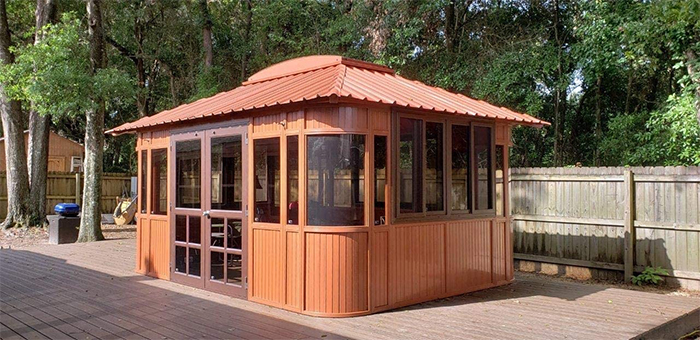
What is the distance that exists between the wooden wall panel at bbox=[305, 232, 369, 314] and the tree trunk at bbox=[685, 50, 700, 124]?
6.11 meters

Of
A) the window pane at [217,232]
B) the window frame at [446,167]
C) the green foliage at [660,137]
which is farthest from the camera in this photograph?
the green foliage at [660,137]

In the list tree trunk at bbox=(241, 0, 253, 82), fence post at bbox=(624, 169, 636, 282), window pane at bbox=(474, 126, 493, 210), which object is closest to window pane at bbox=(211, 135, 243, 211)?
window pane at bbox=(474, 126, 493, 210)

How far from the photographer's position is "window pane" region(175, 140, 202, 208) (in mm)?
6996

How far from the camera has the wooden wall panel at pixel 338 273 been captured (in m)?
5.45

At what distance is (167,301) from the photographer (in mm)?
6195

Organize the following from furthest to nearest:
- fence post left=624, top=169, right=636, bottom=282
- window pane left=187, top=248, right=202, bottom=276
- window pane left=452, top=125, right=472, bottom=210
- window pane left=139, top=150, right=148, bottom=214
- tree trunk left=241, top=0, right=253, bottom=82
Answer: tree trunk left=241, top=0, right=253, bottom=82, window pane left=139, top=150, right=148, bottom=214, fence post left=624, top=169, right=636, bottom=282, window pane left=187, top=248, right=202, bottom=276, window pane left=452, top=125, right=472, bottom=210

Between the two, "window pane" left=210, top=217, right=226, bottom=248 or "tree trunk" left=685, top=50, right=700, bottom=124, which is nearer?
"window pane" left=210, top=217, right=226, bottom=248

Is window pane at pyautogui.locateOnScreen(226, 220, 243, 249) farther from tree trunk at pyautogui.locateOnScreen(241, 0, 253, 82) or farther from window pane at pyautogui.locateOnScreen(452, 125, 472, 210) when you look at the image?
tree trunk at pyautogui.locateOnScreen(241, 0, 253, 82)

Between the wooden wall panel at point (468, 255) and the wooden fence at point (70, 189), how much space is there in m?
13.9

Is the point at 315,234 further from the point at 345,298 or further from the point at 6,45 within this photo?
the point at 6,45

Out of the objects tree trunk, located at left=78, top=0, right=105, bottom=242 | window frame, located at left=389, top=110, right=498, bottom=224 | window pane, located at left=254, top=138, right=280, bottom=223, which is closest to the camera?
window frame, located at left=389, top=110, right=498, bottom=224

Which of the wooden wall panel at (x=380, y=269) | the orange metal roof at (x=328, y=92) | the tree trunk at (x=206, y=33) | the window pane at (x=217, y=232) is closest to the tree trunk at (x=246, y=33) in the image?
the tree trunk at (x=206, y=33)

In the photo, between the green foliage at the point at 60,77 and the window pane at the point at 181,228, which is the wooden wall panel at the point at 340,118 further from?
the green foliage at the point at 60,77

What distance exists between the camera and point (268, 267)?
5.99 m
